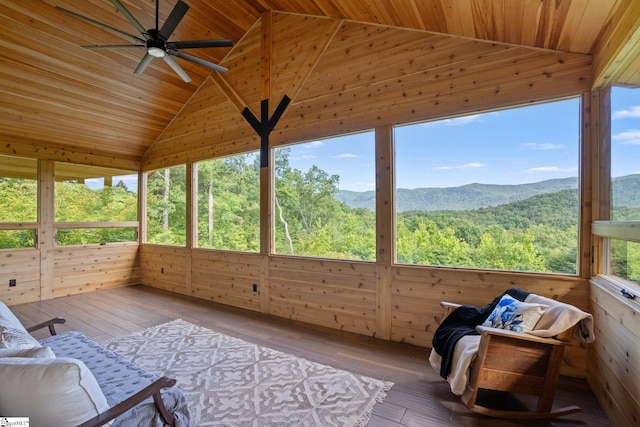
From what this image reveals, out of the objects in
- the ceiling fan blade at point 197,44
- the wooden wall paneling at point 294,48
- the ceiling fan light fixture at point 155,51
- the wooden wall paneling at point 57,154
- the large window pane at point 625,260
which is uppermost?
the wooden wall paneling at point 294,48

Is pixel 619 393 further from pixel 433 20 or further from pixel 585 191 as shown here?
pixel 433 20

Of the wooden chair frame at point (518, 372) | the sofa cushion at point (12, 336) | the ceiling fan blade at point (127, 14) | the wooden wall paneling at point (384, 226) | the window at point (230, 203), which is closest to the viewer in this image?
the sofa cushion at point (12, 336)

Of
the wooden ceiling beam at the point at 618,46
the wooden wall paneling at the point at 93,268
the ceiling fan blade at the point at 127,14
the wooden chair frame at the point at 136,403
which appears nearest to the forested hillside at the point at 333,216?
the wooden wall paneling at the point at 93,268

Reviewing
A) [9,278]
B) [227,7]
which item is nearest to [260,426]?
[227,7]

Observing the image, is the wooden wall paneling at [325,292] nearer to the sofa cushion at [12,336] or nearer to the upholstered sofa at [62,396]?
the upholstered sofa at [62,396]

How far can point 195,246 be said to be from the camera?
5.66 m

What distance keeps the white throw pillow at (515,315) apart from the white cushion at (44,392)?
256 centimetres

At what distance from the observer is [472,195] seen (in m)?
3.17

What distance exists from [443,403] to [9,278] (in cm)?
679

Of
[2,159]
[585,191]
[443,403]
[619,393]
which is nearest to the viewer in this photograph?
[619,393]

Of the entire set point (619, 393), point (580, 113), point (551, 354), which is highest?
point (580, 113)

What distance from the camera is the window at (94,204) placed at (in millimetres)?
5742

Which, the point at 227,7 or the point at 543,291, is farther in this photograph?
the point at 227,7

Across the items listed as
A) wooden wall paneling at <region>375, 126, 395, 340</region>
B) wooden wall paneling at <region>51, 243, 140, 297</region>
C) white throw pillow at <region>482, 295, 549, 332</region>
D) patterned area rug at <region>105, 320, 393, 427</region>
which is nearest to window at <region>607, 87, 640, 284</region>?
white throw pillow at <region>482, 295, 549, 332</region>
